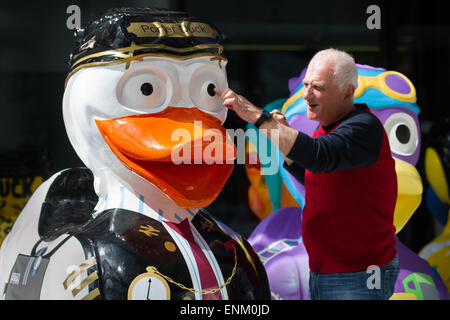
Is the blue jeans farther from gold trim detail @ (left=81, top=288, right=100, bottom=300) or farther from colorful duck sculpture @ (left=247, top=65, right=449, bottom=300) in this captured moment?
gold trim detail @ (left=81, top=288, right=100, bottom=300)

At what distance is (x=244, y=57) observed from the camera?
14.8ft

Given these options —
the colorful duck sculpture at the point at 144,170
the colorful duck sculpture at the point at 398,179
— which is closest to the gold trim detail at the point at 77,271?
Answer: the colorful duck sculpture at the point at 144,170

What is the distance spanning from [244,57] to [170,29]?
7.39ft

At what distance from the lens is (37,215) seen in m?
2.49

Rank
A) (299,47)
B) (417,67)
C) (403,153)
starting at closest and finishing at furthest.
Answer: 1. (403,153)
2. (299,47)
3. (417,67)

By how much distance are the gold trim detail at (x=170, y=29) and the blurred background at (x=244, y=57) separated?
1.38 meters

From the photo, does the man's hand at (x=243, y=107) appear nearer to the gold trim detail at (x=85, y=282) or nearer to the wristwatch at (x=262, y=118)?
the wristwatch at (x=262, y=118)

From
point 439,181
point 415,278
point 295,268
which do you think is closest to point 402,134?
point 415,278

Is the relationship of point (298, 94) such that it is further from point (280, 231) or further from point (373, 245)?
point (373, 245)

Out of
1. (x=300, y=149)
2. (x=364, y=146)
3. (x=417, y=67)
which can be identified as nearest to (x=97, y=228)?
(x=300, y=149)

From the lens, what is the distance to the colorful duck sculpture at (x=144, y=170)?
2.17 m

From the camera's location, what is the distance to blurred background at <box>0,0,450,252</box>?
147 inches

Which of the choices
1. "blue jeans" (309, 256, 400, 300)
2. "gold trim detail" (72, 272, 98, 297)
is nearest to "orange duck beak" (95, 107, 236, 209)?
"gold trim detail" (72, 272, 98, 297)
